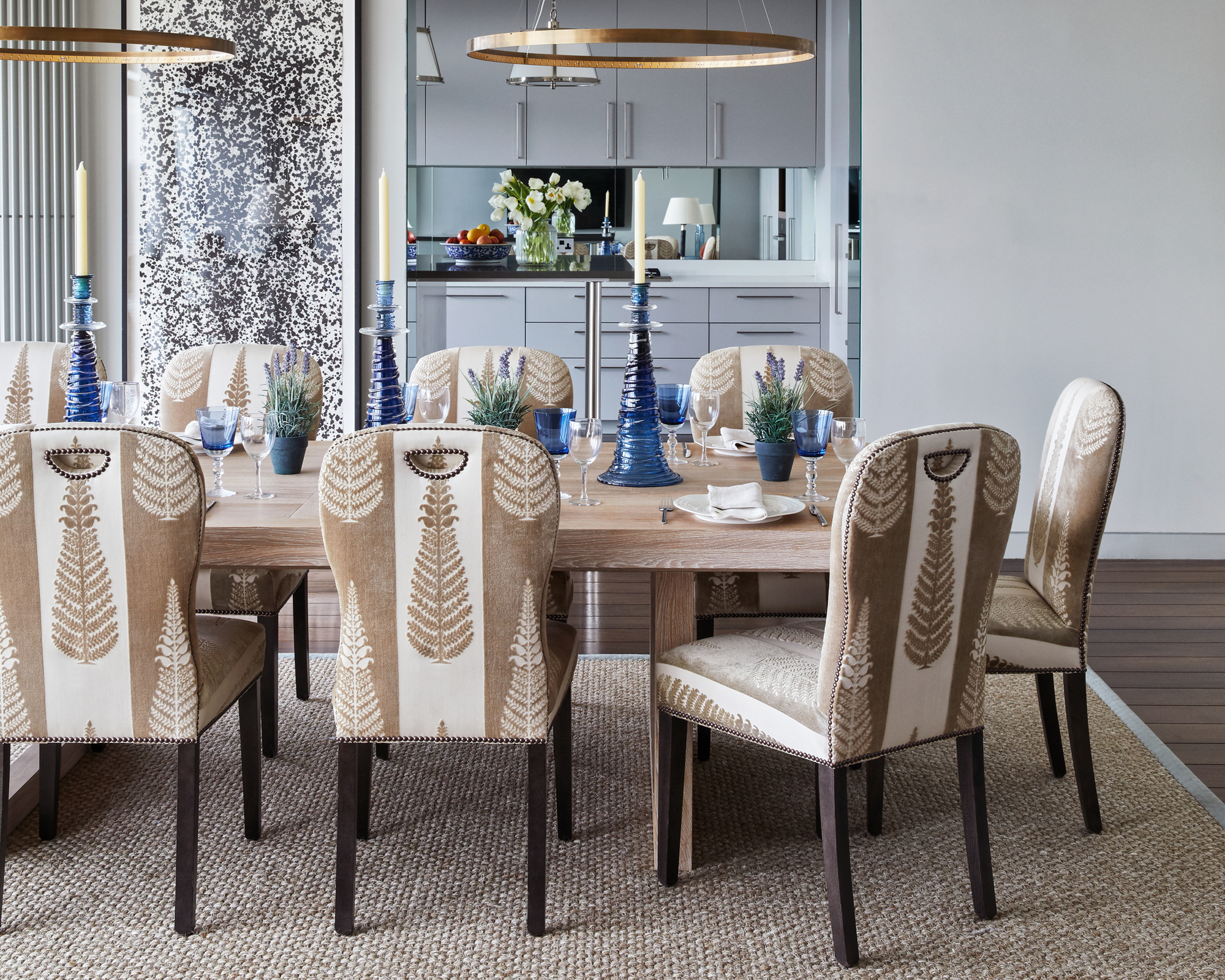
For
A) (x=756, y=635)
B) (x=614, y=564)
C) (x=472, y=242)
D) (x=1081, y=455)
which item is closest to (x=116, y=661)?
(x=614, y=564)

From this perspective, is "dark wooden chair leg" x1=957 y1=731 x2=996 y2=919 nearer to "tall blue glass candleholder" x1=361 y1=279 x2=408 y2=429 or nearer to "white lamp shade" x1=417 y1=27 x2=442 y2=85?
"tall blue glass candleholder" x1=361 y1=279 x2=408 y2=429

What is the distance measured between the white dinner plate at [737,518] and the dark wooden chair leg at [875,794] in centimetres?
51

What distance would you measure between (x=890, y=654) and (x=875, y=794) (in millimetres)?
591

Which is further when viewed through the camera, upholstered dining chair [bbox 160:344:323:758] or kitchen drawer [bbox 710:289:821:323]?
kitchen drawer [bbox 710:289:821:323]

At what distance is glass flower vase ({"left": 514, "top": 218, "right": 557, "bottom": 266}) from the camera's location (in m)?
5.35

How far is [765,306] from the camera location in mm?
6820

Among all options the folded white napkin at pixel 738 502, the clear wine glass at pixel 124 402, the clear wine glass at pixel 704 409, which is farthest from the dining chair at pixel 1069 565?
the clear wine glass at pixel 124 402

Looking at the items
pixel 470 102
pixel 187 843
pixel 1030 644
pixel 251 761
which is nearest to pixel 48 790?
pixel 251 761

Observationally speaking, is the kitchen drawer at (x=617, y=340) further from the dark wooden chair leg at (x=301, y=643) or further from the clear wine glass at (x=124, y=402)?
the clear wine glass at (x=124, y=402)

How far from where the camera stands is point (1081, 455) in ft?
6.99

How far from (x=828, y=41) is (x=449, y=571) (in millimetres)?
5534

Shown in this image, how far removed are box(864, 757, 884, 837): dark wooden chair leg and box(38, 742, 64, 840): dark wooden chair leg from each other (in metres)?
1.48

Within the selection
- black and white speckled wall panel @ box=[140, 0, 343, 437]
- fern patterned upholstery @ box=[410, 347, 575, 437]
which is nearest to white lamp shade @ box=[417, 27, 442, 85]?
black and white speckled wall panel @ box=[140, 0, 343, 437]

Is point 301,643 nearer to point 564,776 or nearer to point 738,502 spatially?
point 564,776
